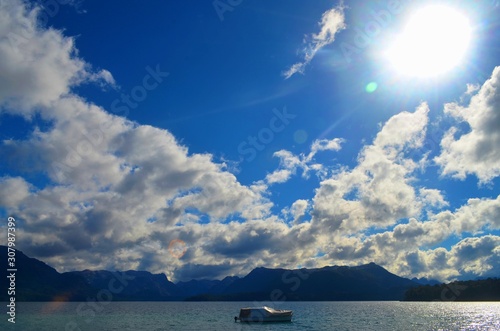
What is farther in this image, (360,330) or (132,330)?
(132,330)

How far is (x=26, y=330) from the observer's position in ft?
360

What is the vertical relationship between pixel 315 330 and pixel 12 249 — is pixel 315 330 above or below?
below

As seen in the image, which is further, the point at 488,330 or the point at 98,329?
the point at 98,329

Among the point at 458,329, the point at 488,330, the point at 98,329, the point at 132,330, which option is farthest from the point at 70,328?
the point at 488,330

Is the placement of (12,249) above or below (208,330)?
above

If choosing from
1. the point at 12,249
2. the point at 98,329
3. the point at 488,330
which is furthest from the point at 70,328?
the point at 488,330

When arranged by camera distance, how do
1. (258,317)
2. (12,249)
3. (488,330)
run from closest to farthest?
(12,249) < (488,330) < (258,317)

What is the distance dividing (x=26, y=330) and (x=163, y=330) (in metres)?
39.7

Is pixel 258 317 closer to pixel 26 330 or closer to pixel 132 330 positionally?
pixel 132 330

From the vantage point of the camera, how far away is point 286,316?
483ft

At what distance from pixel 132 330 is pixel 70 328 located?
62.2 feet

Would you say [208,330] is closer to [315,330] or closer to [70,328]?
[315,330]

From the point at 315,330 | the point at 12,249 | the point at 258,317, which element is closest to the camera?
the point at 12,249

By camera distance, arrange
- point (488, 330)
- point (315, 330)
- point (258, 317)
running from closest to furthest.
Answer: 1. point (488, 330)
2. point (315, 330)
3. point (258, 317)
